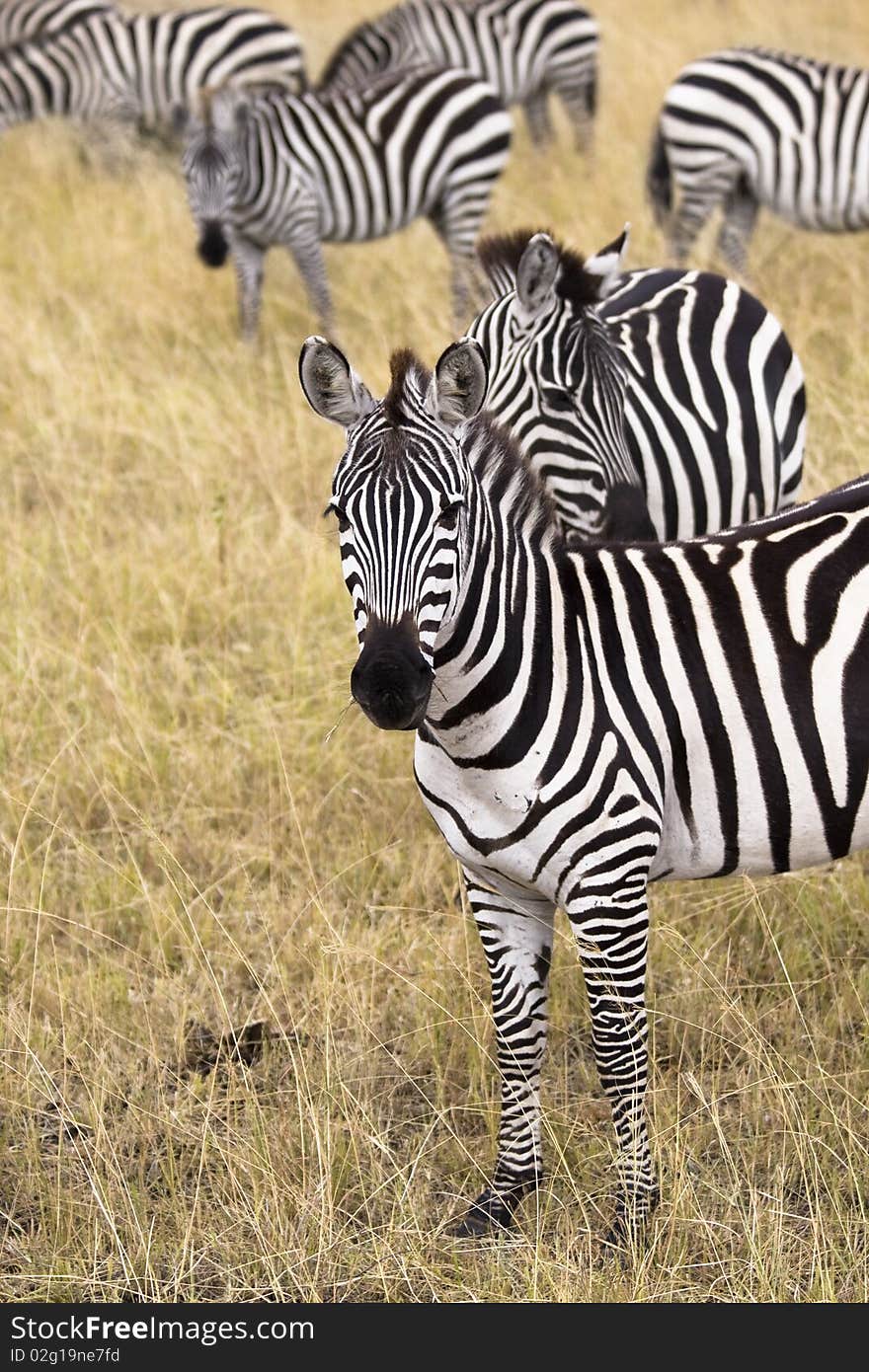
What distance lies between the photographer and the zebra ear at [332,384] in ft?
11.4

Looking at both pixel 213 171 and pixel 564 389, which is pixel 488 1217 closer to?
pixel 564 389

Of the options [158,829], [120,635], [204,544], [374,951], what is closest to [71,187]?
[204,544]

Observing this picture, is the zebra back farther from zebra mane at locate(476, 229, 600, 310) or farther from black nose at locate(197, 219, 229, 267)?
zebra mane at locate(476, 229, 600, 310)

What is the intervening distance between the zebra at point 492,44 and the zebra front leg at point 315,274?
409 cm

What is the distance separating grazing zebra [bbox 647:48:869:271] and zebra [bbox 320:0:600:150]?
11.1ft

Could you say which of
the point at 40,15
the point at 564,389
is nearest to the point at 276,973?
the point at 564,389

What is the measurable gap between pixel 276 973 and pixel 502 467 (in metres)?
1.83

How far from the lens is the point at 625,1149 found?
396cm

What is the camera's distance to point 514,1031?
13.3 feet

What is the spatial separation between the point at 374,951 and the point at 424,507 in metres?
1.96

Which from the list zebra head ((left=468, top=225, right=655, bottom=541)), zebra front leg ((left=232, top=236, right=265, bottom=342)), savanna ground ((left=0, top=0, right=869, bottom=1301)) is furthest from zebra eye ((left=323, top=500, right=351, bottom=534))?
zebra front leg ((left=232, top=236, right=265, bottom=342))

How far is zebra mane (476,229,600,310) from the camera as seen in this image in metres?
5.50

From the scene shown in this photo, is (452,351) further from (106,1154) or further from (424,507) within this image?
(106,1154)

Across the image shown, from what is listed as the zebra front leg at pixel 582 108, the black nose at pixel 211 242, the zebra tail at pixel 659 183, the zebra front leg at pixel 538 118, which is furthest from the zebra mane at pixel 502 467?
→ the zebra front leg at pixel 538 118
